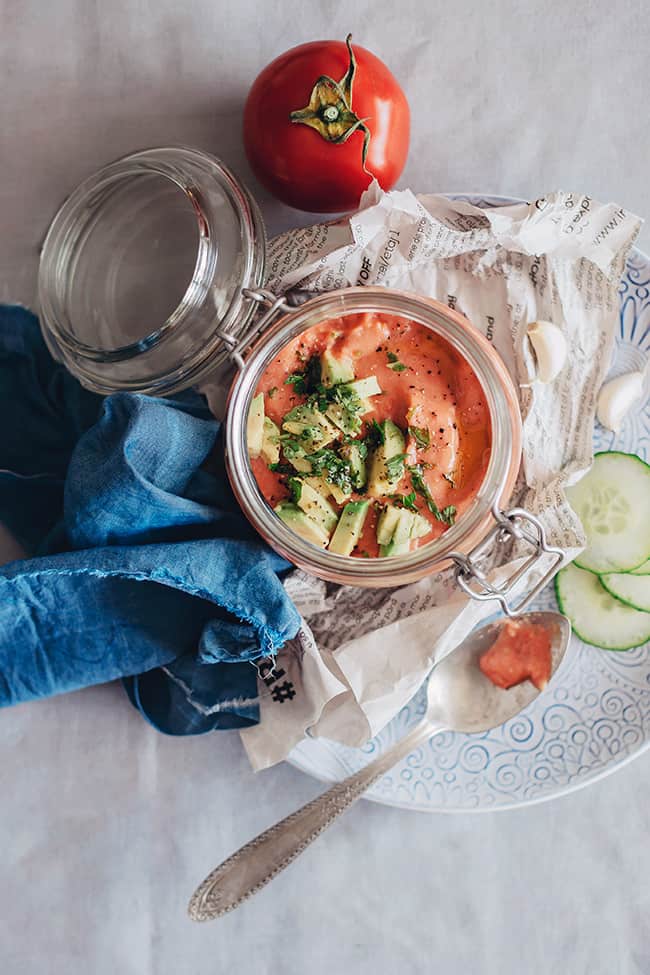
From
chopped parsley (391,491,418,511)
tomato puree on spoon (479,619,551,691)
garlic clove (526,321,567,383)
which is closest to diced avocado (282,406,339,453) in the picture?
chopped parsley (391,491,418,511)

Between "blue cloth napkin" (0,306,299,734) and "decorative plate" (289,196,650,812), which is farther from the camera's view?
"decorative plate" (289,196,650,812)

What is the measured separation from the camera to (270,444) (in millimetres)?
1219

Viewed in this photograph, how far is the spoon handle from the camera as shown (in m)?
1.32

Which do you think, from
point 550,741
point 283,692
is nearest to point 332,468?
point 283,692

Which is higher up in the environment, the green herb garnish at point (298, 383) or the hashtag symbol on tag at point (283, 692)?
the green herb garnish at point (298, 383)

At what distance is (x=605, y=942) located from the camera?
4.91 ft

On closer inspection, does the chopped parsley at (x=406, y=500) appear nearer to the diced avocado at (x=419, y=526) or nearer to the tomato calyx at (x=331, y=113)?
the diced avocado at (x=419, y=526)

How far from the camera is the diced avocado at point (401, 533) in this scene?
1.17 meters

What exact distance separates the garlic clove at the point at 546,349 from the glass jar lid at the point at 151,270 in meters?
0.42

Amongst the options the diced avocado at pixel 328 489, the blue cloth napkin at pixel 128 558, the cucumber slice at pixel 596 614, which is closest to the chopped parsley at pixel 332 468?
the diced avocado at pixel 328 489

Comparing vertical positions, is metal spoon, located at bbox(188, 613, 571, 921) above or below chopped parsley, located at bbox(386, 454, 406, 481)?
below

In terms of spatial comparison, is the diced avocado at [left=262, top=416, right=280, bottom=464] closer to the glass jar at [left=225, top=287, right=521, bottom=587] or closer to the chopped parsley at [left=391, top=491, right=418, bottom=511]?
the glass jar at [left=225, top=287, right=521, bottom=587]

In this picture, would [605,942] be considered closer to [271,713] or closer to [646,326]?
[271,713]

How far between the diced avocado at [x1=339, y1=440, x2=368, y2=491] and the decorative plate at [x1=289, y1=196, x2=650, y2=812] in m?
0.41
